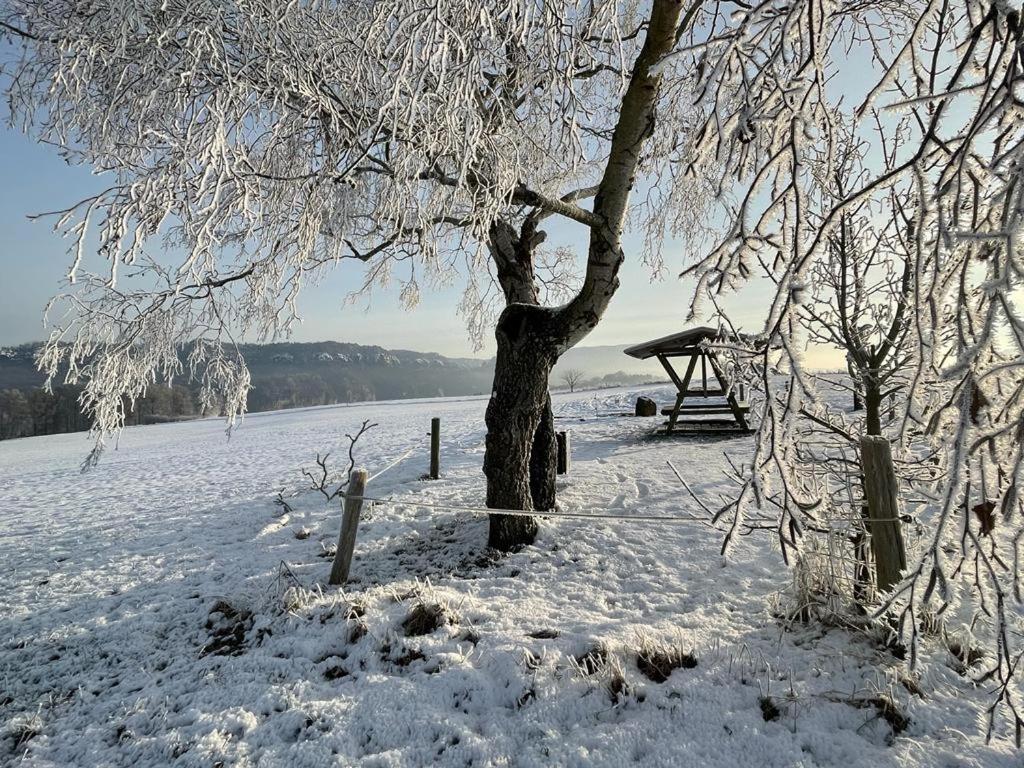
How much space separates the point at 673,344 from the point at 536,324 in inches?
258

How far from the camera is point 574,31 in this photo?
8.80ft

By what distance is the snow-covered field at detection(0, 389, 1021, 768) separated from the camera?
2307 mm

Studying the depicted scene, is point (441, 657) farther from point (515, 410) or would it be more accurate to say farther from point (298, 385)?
point (298, 385)

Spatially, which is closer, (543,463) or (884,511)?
(884,511)

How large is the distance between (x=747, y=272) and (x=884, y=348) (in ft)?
9.59

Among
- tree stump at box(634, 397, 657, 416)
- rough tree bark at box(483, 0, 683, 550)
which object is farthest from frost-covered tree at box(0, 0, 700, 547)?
tree stump at box(634, 397, 657, 416)

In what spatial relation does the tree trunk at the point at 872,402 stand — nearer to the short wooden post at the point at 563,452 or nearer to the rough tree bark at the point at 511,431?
the rough tree bark at the point at 511,431

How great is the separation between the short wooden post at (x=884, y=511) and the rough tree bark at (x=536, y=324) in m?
2.33

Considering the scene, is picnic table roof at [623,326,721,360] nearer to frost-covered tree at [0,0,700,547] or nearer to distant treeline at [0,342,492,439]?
frost-covered tree at [0,0,700,547]

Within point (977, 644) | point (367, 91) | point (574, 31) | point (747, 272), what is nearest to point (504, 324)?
point (367, 91)

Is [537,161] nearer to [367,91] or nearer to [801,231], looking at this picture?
[367,91]

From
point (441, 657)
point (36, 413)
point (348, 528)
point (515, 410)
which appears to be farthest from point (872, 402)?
point (36, 413)

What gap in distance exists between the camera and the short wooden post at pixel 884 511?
277 centimetres

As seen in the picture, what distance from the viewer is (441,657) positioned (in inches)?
118
